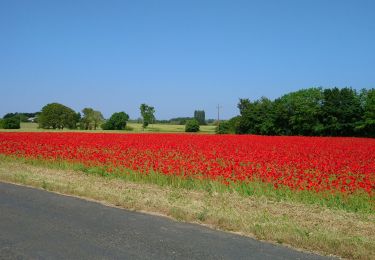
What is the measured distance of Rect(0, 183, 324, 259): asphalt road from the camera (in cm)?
579

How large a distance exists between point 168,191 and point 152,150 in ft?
33.3

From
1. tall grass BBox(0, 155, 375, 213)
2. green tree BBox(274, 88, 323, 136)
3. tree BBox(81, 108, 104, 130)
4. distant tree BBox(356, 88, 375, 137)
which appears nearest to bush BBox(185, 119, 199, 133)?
green tree BBox(274, 88, 323, 136)

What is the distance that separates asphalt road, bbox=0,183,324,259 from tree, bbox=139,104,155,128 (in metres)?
98.1

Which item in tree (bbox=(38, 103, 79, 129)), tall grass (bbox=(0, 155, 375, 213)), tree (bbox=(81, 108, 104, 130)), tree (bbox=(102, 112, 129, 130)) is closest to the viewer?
tall grass (bbox=(0, 155, 375, 213))

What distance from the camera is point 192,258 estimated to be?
5.62 metres

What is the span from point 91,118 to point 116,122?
9.55 metres

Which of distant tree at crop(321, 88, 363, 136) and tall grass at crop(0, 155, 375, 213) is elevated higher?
distant tree at crop(321, 88, 363, 136)

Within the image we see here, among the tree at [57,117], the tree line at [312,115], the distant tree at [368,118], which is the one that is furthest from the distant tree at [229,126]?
the tree at [57,117]

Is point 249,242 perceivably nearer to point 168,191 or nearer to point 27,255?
point 27,255

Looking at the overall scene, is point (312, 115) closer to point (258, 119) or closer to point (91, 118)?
point (258, 119)

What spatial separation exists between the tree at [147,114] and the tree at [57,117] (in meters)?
17.1

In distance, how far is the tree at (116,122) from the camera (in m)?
98.9

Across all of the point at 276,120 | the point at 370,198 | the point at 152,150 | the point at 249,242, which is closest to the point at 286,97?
the point at 276,120

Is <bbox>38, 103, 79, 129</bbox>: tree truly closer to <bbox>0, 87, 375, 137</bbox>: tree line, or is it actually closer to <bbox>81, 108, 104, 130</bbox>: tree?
<bbox>81, 108, 104, 130</bbox>: tree
